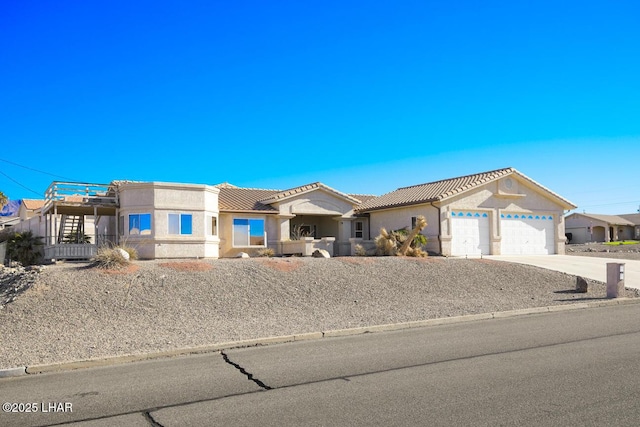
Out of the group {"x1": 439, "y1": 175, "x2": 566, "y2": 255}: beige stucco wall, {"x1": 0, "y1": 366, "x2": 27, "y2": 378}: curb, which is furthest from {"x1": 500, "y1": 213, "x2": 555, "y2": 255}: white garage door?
{"x1": 0, "y1": 366, "x2": 27, "y2": 378}: curb

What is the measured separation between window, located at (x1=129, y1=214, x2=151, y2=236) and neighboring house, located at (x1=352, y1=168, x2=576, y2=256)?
11.1 m

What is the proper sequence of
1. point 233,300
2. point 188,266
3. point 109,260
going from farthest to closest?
Result: 1. point 188,266
2. point 109,260
3. point 233,300

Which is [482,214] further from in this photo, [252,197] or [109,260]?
[109,260]

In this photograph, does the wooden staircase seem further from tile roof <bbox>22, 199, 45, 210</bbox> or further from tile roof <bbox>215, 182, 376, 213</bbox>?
tile roof <bbox>22, 199, 45, 210</bbox>

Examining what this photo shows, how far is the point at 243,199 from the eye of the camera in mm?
30469

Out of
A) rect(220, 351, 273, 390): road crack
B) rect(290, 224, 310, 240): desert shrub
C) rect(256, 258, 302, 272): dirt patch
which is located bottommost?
rect(220, 351, 273, 390): road crack

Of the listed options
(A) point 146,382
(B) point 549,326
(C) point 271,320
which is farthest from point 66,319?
(B) point 549,326

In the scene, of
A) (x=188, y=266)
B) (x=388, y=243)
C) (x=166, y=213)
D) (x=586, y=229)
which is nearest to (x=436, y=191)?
(x=388, y=243)

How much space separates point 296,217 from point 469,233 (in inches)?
395

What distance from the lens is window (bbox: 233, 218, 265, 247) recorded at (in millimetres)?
28562

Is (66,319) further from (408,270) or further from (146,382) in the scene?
(408,270)

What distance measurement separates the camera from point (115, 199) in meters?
24.7

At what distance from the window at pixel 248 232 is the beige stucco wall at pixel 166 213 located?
149 inches

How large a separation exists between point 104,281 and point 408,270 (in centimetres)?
1099
